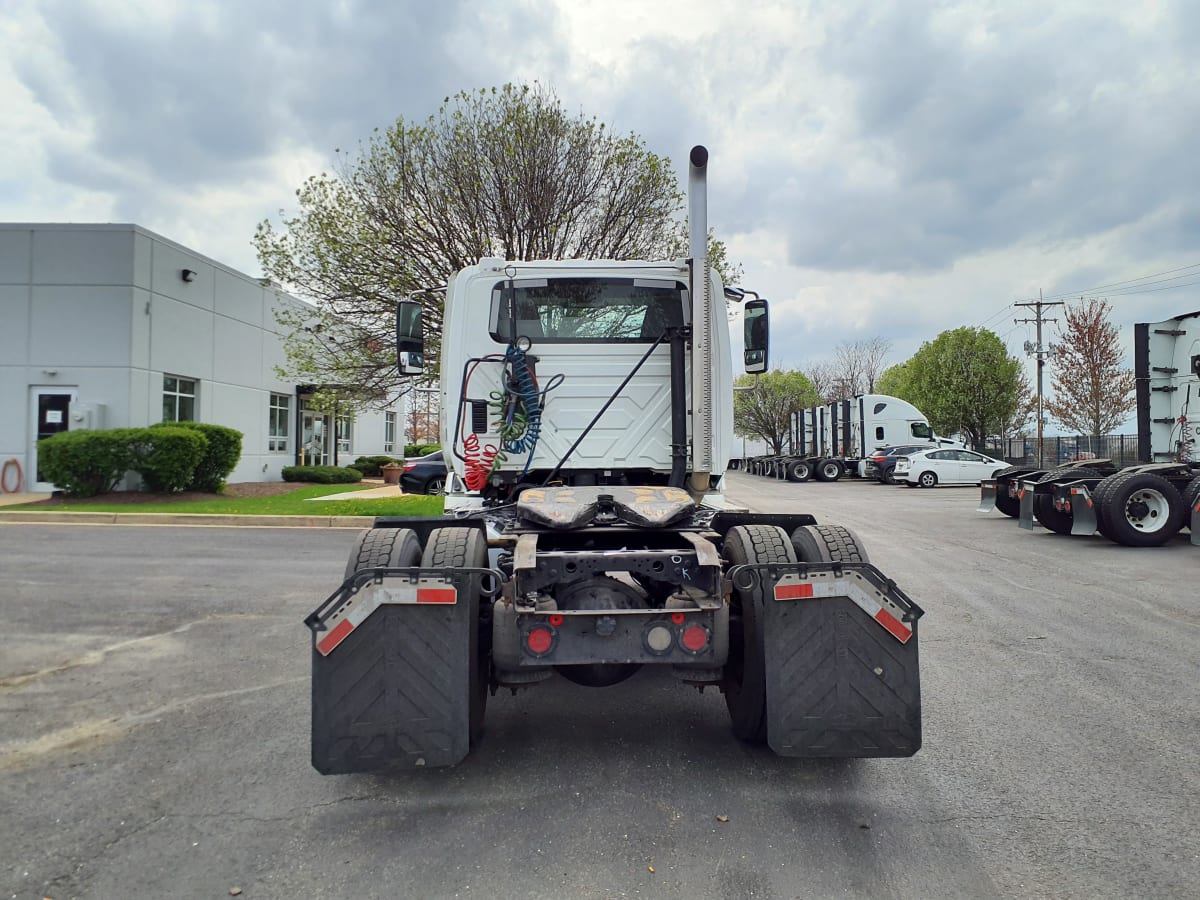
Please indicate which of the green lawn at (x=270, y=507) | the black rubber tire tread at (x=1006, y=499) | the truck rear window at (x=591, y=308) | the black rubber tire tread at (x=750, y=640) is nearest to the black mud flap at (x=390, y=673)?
the black rubber tire tread at (x=750, y=640)

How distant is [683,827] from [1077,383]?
40.0 m

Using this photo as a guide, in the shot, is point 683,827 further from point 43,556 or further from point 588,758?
point 43,556

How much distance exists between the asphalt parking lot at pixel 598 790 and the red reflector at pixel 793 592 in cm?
86

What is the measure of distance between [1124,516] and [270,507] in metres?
14.8

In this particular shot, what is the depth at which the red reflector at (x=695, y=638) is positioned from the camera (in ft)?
9.88

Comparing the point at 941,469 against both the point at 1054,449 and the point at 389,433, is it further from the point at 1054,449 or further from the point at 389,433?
the point at 389,433

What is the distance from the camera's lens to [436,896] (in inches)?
96.5

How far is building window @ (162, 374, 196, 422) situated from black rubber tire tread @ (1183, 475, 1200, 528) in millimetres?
20981

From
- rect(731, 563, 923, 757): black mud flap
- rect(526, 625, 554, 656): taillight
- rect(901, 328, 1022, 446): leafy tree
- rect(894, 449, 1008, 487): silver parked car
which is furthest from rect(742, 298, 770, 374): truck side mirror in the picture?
rect(901, 328, 1022, 446): leafy tree

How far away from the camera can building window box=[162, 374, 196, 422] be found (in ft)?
62.2

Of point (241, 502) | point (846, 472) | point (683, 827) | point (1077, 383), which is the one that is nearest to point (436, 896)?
point (683, 827)

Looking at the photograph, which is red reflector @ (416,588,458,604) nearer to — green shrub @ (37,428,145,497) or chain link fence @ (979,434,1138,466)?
green shrub @ (37,428,145,497)

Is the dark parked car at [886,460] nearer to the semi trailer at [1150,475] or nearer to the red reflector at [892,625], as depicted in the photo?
the semi trailer at [1150,475]


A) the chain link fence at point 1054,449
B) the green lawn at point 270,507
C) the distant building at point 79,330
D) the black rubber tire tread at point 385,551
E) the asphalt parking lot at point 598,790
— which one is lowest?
the asphalt parking lot at point 598,790
